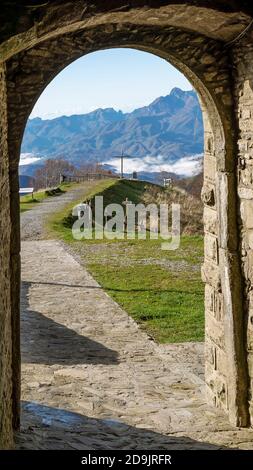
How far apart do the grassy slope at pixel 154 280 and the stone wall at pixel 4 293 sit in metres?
4.86

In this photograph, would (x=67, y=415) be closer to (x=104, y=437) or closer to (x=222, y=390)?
(x=104, y=437)

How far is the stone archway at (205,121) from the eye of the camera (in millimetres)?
5891

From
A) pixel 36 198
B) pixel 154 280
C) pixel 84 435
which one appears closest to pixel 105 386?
pixel 84 435

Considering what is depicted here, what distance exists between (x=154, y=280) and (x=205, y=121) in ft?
28.4

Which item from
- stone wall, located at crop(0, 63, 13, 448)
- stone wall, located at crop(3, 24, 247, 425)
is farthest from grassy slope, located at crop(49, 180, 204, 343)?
stone wall, located at crop(0, 63, 13, 448)

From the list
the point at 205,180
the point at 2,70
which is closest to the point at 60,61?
the point at 2,70

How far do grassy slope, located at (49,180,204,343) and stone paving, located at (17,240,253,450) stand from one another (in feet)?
1.47

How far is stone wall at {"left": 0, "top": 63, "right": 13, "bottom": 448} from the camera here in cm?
517

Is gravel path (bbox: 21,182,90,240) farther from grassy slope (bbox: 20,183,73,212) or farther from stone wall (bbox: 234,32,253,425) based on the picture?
stone wall (bbox: 234,32,253,425)

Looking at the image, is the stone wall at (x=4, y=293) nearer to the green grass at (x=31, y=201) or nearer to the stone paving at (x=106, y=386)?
the stone paving at (x=106, y=386)

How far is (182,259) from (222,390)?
10959mm

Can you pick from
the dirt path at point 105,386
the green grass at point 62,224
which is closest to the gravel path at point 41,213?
the green grass at point 62,224

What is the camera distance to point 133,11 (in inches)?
207

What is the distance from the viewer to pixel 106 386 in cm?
798
